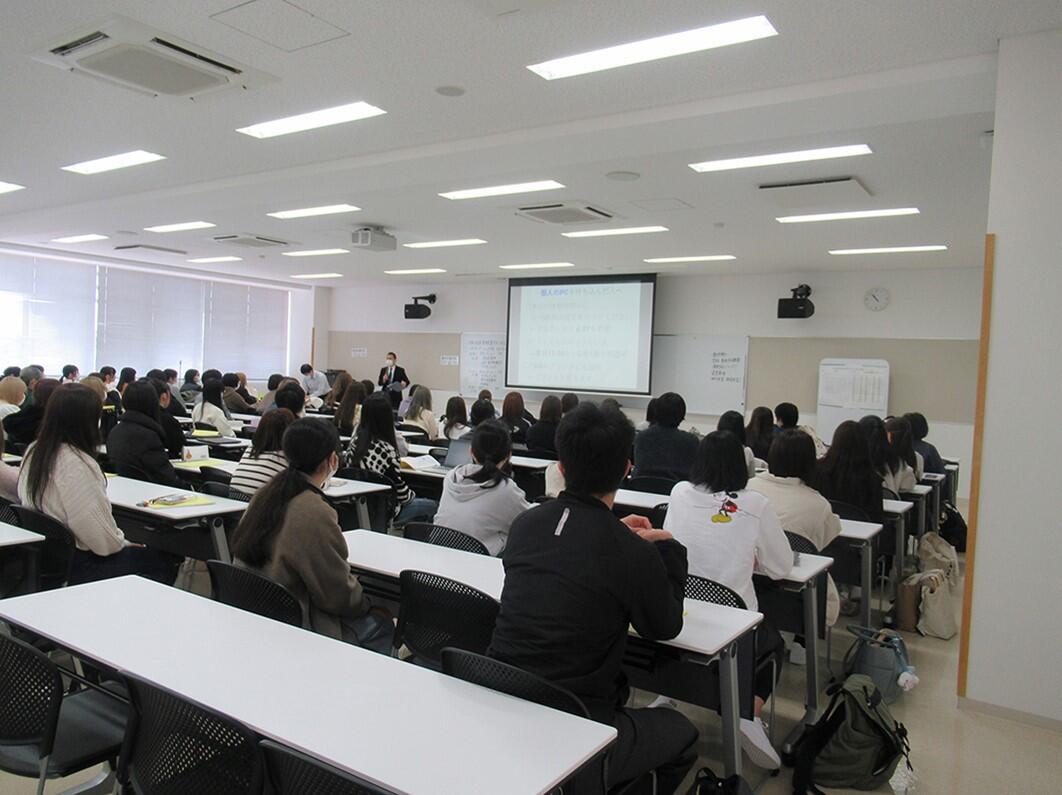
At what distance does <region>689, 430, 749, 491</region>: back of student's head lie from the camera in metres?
2.90

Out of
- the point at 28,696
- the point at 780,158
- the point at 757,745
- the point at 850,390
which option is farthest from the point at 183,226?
the point at 850,390

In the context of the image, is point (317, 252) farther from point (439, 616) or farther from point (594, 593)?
point (594, 593)

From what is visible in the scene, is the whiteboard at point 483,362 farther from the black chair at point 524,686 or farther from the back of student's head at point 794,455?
the black chair at point 524,686

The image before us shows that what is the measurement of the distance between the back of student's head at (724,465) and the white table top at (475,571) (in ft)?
1.79

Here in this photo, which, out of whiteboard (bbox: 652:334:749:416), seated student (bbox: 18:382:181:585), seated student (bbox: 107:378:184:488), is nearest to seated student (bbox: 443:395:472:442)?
seated student (bbox: 107:378:184:488)

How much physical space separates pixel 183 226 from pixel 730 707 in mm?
8443

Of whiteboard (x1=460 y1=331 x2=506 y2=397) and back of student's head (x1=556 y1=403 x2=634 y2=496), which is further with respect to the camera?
whiteboard (x1=460 y1=331 x2=506 y2=397)

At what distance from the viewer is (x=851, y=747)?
275cm

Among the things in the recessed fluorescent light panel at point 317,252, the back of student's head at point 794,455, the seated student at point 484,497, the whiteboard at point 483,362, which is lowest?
the seated student at point 484,497

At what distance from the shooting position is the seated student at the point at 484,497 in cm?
346

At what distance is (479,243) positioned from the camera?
8.88 meters

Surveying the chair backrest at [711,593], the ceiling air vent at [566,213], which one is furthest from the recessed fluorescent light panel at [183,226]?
the chair backrest at [711,593]

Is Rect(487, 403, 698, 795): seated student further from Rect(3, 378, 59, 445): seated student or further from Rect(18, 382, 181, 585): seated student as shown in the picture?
Rect(3, 378, 59, 445): seated student

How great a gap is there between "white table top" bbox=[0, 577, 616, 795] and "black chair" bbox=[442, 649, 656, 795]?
0.03 meters
